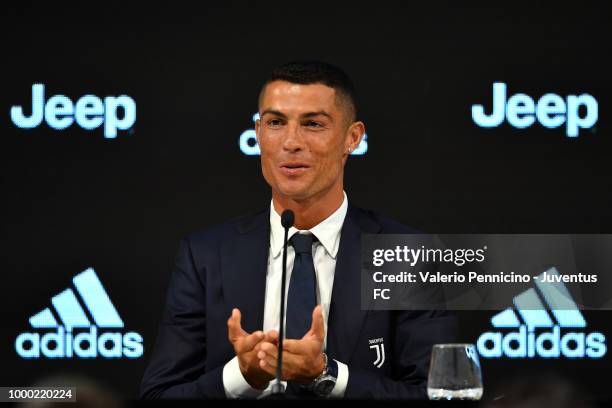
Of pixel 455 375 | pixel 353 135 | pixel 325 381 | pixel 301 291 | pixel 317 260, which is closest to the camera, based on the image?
pixel 455 375

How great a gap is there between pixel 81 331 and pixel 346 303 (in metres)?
1.47

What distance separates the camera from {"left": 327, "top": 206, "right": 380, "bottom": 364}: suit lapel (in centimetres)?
331

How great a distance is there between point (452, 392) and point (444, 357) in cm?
8

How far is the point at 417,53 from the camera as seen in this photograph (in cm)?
441

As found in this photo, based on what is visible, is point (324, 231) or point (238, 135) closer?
point (324, 231)

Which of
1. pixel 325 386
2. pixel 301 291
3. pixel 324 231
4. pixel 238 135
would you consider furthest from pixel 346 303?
pixel 238 135

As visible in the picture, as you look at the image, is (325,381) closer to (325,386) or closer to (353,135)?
(325,386)

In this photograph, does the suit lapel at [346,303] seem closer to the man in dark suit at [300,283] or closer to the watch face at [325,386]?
the man in dark suit at [300,283]

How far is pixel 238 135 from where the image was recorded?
4422 mm

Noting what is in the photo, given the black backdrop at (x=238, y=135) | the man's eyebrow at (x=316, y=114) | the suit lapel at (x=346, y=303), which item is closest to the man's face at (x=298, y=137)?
the man's eyebrow at (x=316, y=114)

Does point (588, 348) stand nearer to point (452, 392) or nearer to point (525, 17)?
point (525, 17)

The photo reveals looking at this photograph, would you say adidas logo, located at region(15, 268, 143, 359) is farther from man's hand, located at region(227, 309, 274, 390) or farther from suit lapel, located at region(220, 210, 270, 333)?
man's hand, located at region(227, 309, 274, 390)

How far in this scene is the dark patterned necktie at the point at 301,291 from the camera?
3271 millimetres

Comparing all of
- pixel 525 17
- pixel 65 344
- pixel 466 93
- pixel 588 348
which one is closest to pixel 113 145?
pixel 65 344
